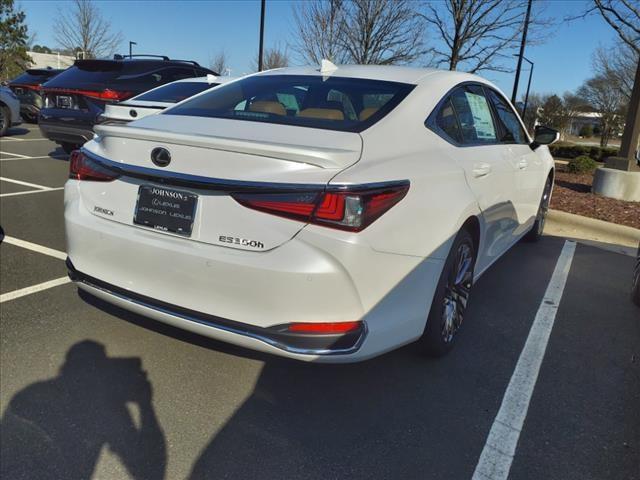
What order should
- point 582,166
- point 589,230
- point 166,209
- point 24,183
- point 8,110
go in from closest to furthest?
point 166,209
point 589,230
point 24,183
point 582,166
point 8,110

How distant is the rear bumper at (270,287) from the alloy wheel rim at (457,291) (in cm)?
41

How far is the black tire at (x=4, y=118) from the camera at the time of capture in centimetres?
1270

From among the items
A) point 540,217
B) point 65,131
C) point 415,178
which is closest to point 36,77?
point 65,131

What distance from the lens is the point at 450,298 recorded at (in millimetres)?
3006

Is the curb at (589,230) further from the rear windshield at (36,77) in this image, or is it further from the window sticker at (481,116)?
the rear windshield at (36,77)

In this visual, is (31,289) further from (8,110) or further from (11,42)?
(11,42)

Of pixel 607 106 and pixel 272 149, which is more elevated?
pixel 607 106

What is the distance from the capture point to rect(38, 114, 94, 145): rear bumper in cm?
811

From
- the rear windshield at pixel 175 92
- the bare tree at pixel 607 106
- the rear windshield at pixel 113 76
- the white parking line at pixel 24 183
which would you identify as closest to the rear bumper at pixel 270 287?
the rear windshield at pixel 175 92

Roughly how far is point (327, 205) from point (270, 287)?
0.41 meters

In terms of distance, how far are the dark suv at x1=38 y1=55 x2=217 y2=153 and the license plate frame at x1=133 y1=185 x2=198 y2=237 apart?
20.4 feet

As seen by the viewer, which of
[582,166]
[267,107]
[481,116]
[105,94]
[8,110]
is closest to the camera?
[267,107]


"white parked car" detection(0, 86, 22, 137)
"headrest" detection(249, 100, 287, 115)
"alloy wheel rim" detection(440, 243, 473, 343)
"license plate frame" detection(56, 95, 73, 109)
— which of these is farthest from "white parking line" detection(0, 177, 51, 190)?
"alloy wheel rim" detection(440, 243, 473, 343)

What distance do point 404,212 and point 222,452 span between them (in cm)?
131
